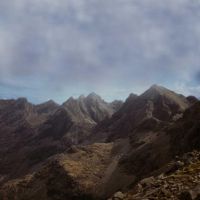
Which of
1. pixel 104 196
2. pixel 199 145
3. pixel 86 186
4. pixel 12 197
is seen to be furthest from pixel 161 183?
pixel 12 197

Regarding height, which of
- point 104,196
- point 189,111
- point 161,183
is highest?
point 189,111

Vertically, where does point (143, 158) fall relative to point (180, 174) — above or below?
above

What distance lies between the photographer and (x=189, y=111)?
110688 mm

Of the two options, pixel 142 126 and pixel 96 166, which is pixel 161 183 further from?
pixel 142 126

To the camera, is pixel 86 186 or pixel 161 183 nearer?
pixel 161 183

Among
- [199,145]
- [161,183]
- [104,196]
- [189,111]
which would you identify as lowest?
[161,183]

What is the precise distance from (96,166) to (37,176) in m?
14.0

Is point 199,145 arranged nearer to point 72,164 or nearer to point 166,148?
point 166,148

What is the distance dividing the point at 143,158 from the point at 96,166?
13570 millimetres

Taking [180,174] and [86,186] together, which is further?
[86,186]

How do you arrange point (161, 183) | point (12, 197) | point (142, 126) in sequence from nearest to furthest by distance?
1. point (161, 183)
2. point (12, 197)
3. point (142, 126)

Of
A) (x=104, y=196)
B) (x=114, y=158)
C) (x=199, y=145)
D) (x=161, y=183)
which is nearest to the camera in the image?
(x=161, y=183)

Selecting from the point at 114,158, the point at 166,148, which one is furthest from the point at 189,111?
the point at 114,158

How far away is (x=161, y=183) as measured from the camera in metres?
29.3
